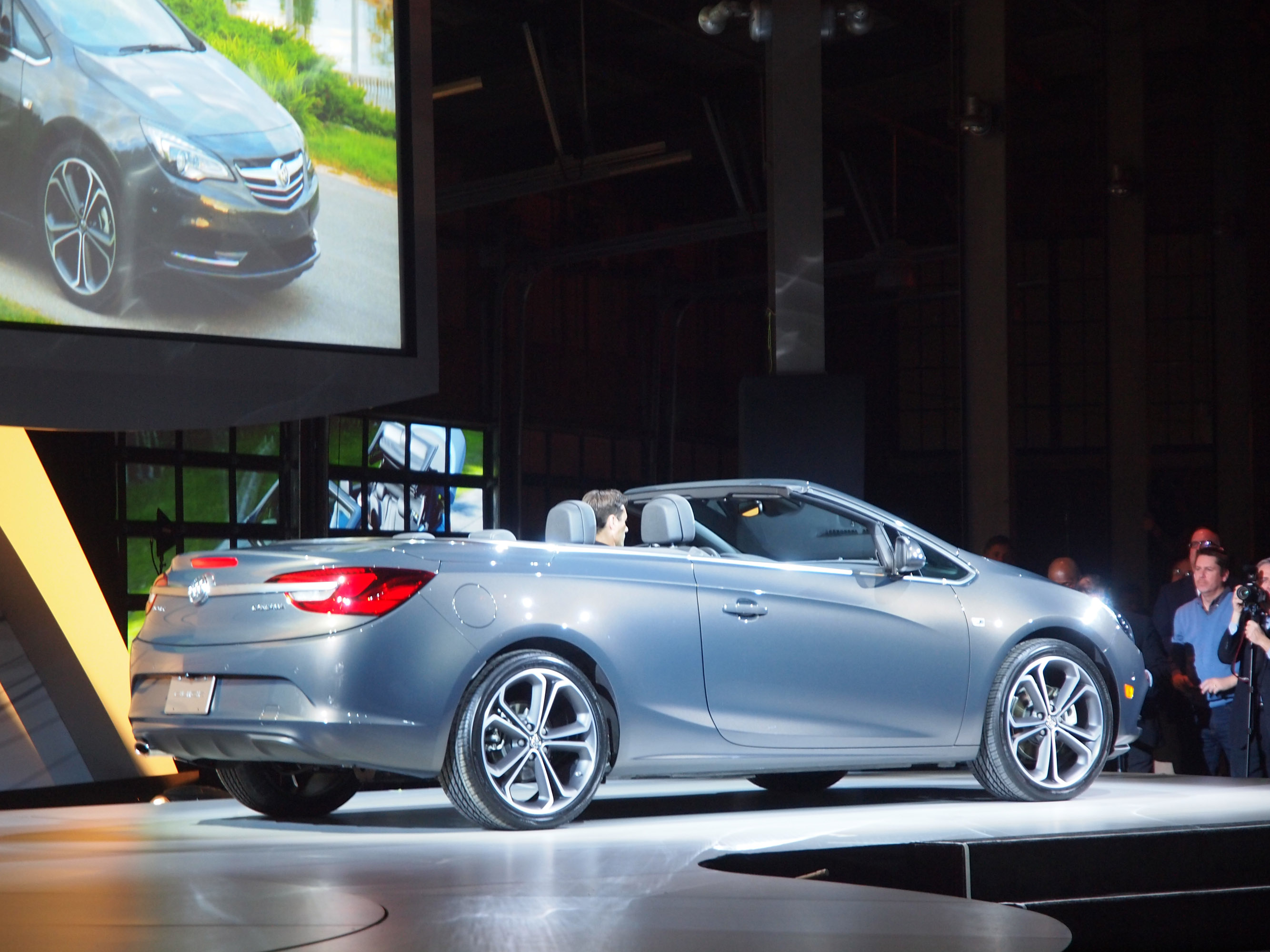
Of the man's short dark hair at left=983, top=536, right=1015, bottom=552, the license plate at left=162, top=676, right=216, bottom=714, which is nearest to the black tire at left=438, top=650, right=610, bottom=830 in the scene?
the license plate at left=162, top=676, right=216, bottom=714

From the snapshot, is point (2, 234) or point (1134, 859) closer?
point (1134, 859)

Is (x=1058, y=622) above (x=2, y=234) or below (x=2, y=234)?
below

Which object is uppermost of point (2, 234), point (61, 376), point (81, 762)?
point (2, 234)

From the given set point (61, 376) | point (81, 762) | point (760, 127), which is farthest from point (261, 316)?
point (760, 127)

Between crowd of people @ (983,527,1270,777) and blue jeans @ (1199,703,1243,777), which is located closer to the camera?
crowd of people @ (983,527,1270,777)

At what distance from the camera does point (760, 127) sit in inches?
733

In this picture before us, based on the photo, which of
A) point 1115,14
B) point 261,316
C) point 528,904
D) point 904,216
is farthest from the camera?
point 904,216

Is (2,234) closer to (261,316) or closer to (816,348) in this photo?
(261,316)

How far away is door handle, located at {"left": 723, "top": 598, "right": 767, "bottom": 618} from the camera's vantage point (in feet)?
19.4

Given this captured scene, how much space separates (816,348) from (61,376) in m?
5.12

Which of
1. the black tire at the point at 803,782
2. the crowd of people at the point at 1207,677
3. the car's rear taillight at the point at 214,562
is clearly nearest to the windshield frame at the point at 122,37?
the car's rear taillight at the point at 214,562

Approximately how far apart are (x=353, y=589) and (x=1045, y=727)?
10.1 ft

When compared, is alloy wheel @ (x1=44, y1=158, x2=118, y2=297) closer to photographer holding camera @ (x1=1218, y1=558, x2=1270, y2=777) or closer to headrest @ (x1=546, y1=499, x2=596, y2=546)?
headrest @ (x1=546, y1=499, x2=596, y2=546)

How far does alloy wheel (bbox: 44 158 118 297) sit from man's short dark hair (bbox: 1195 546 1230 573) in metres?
6.12
